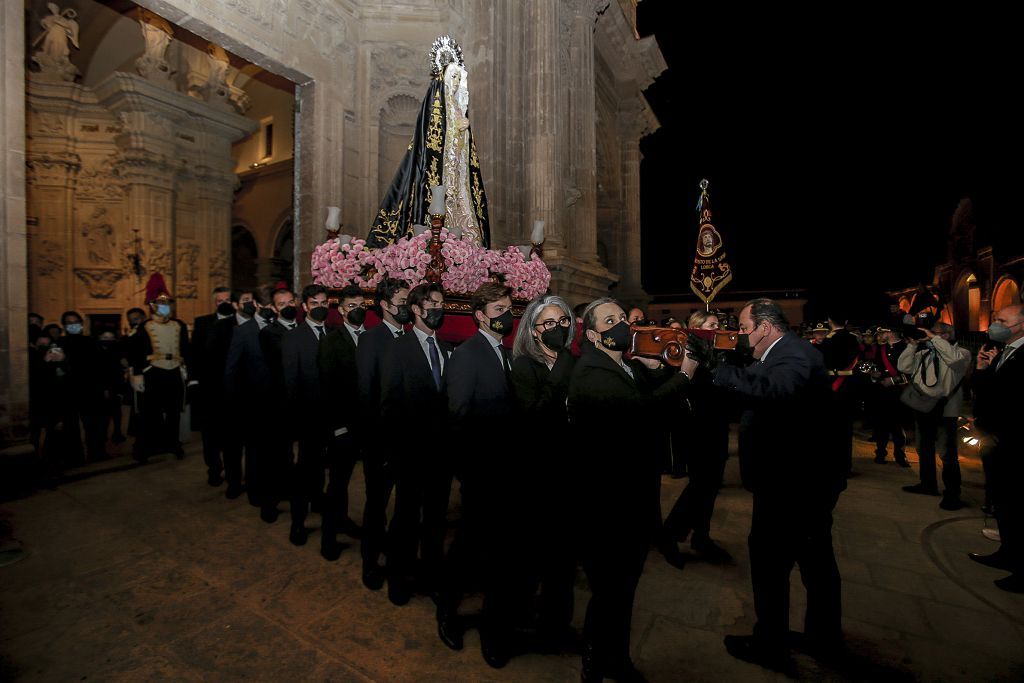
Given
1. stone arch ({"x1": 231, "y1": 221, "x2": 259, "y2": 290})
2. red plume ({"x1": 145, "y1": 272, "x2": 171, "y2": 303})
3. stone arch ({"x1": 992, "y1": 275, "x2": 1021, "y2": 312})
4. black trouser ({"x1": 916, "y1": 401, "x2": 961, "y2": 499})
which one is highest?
stone arch ({"x1": 231, "y1": 221, "x2": 259, "y2": 290})

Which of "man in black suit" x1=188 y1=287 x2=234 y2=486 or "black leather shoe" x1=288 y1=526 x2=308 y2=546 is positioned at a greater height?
"man in black suit" x1=188 y1=287 x2=234 y2=486

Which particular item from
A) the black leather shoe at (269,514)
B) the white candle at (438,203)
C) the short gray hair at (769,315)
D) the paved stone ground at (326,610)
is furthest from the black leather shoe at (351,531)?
the short gray hair at (769,315)

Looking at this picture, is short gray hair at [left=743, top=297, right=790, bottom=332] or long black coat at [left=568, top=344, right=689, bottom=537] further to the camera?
short gray hair at [left=743, top=297, right=790, bottom=332]

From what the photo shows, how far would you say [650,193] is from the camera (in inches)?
1233

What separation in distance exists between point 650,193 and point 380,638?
32.4 metres

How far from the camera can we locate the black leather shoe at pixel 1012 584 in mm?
3244

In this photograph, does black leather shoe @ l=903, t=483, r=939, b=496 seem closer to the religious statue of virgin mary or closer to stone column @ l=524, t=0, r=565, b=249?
stone column @ l=524, t=0, r=565, b=249

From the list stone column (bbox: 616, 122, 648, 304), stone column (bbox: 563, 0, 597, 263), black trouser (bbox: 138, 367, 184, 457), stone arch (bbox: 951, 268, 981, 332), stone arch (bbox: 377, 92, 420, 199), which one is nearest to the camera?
black trouser (bbox: 138, 367, 184, 457)

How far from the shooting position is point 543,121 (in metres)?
8.36

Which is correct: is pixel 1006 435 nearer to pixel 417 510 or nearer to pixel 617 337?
pixel 617 337

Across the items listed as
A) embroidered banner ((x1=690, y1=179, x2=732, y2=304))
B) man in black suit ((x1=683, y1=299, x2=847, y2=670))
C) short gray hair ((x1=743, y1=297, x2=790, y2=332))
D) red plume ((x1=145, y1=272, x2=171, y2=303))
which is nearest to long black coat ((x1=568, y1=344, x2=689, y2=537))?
man in black suit ((x1=683, y1=299, x2=847, y2=670))

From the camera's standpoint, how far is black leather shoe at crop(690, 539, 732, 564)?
3.63 meters

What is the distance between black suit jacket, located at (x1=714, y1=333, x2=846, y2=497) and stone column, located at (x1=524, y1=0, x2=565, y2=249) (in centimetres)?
612

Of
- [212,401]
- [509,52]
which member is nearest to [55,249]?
Result: [212,401]
